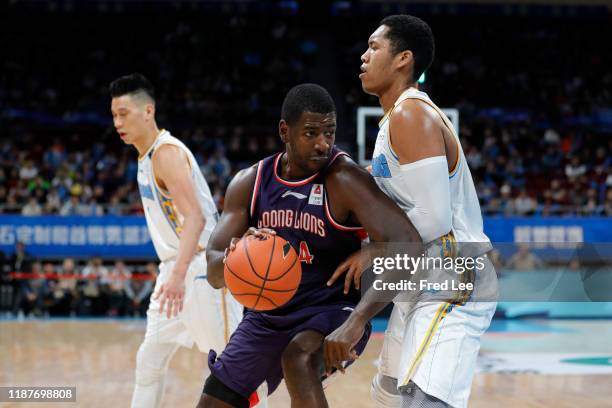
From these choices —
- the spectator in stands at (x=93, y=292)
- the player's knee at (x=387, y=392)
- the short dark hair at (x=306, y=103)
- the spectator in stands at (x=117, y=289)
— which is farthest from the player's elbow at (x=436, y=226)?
the spectator in stands at (x=93, y=292)

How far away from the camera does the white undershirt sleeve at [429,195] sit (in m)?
3.04

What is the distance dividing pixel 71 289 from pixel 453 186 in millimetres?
11141

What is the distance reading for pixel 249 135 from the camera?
58.7 feet

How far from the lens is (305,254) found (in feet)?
11.3

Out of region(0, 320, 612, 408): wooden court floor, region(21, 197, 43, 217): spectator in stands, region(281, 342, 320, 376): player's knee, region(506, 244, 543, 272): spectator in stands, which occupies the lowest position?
region(0, 320, 612, 408): wooden court floor

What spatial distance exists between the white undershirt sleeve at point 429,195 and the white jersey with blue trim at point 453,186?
0.07 metres

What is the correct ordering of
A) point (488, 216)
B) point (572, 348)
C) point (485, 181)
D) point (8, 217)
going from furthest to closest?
point (485, 181) < point (488, 216) < point (8, 217) < point (572, 348)

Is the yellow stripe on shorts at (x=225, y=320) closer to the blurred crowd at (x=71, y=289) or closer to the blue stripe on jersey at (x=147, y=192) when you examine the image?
the blue stripe on jersey at (x=147, y=192)

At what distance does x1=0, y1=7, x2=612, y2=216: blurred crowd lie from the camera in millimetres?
15797

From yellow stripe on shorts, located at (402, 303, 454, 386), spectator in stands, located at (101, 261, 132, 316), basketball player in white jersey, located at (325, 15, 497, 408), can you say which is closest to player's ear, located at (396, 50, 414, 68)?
basketball player in white jersey, located at (325, 15, 497, 408)

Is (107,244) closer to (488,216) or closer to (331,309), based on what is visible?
(488,216)

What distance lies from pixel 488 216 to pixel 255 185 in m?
11.6

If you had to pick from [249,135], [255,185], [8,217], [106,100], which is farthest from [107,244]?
[255,185]

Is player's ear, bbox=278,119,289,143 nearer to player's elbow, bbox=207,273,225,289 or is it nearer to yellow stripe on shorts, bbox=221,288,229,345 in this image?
player's elbow, bbox=207,273,225,289
